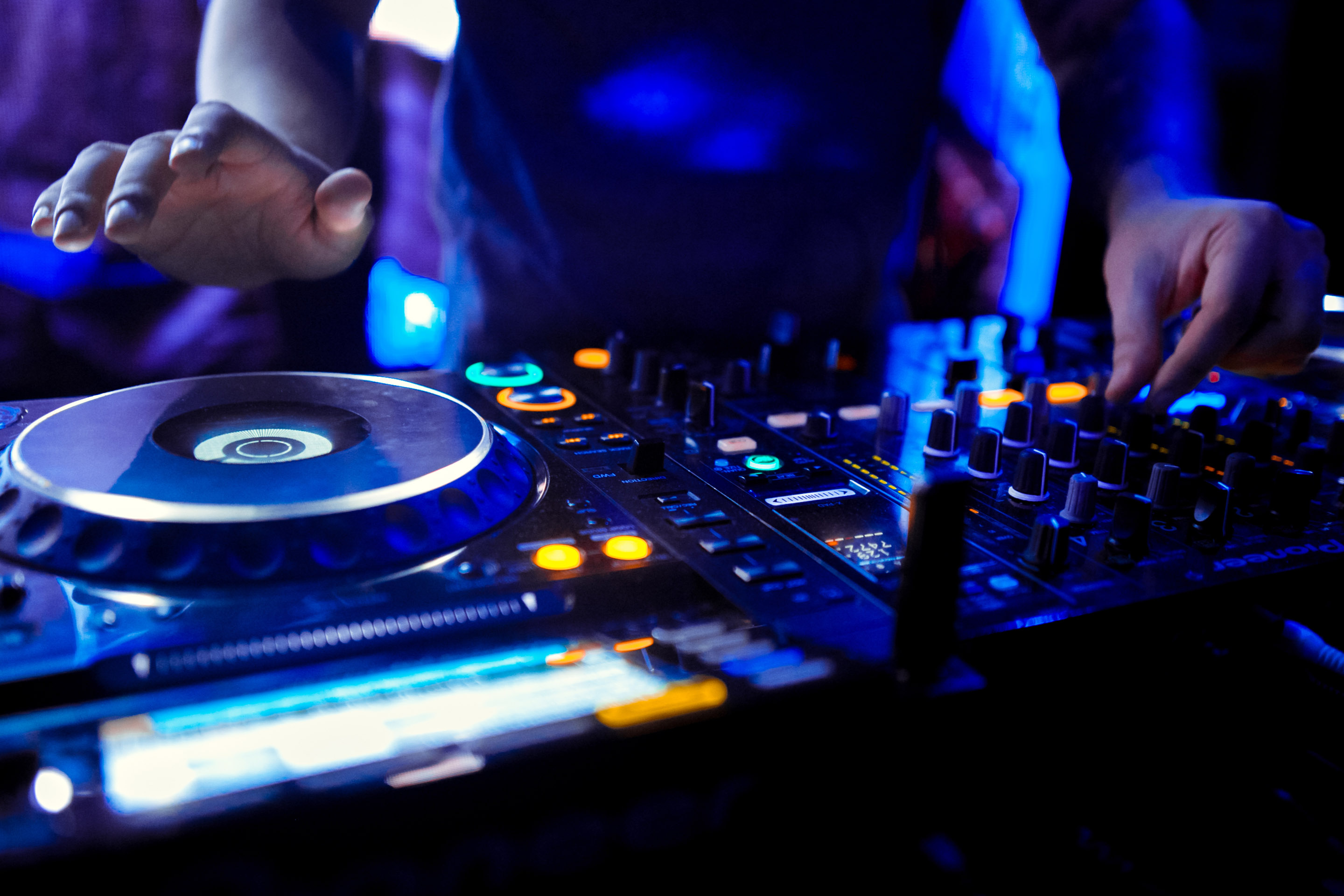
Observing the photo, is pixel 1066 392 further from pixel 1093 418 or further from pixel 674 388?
pixel 674 388

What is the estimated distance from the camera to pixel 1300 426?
1110 mm

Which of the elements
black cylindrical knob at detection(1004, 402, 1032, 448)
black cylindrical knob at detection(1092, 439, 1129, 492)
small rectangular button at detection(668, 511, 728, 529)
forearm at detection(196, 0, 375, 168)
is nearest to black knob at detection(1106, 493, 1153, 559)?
black cylindrical knob at detection(1092, 439, 1129, 492)

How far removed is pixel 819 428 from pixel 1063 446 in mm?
260

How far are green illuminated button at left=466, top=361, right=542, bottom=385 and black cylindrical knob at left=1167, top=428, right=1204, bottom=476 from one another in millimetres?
765

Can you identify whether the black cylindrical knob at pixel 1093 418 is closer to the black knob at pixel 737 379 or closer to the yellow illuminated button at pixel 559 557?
the black knob at pixel 737 379

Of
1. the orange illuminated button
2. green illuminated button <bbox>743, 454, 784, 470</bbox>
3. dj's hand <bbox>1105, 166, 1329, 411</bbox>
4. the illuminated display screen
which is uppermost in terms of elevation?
dj's hand <bbox>1105, 166, 1329, 411</bbox>

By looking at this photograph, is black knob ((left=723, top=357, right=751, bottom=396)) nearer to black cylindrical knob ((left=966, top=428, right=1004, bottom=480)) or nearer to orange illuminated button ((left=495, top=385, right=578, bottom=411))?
orange illuminated button ((left=495, top=385, right=578, bottom=411))

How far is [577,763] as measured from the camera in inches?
20.1

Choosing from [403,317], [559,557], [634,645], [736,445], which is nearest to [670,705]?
[634,645]

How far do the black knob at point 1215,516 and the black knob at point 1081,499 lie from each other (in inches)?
3.8

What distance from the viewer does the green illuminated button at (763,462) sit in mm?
961

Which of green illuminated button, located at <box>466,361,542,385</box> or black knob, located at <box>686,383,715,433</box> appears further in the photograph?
green illuminated button, located at <box>466,361,542,385</box>

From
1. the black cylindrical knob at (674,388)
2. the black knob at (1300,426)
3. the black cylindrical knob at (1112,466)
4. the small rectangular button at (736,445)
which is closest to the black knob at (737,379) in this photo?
the black cylindrical knob at (674,388)

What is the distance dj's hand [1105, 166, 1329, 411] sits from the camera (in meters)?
1.09
